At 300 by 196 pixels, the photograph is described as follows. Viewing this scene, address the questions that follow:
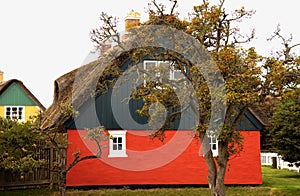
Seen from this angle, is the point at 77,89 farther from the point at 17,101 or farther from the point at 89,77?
the point at 17,101

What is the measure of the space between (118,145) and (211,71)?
8.24 meters

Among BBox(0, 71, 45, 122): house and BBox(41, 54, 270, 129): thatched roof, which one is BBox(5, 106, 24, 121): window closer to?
BBox(0, 71, 45, 122): house

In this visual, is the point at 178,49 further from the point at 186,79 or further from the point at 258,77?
the point at 258,77

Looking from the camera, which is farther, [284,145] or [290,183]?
[284,145]

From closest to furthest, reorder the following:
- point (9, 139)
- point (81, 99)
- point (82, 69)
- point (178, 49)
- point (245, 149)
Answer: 1. point (178, 49)
2. point (9, 139)
3. point (81, 99)
4. point (245, 149)
5. point (82, 69)

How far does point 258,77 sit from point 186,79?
8.11 feet

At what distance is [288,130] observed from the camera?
1016 inches

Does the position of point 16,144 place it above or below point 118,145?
above

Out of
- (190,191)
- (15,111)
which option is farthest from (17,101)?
(190,191)

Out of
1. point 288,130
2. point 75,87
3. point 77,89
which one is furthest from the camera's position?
point 288,130

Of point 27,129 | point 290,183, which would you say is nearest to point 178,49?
point 27,129

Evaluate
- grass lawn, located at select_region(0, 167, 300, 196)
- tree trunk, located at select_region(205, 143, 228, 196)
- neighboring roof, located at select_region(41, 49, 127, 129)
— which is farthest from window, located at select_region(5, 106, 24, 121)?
tree trunk, located at select_region(205, 143, 228, 196)

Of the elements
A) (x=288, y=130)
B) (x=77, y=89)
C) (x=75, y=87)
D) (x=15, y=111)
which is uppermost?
(x=75, y=87)

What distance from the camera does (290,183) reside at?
2330 centimetres
